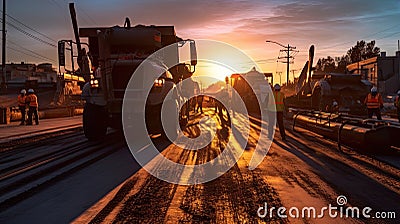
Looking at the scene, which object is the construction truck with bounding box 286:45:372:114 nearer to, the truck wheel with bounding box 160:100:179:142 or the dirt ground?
the truck wheel with bounding box 160:100:179:142

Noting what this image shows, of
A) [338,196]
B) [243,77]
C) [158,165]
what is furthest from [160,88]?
[243,77]

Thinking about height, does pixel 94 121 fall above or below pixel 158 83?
below

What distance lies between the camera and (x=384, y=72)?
218ft

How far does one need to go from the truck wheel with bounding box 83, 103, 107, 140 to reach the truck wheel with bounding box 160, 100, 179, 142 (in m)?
1.84

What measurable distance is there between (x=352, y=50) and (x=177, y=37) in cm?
9623

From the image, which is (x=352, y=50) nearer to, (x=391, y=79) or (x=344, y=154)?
(x=391, y=79)

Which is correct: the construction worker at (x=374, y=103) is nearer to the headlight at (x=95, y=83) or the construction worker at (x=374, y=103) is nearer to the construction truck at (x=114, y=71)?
the construction truck at (x=114, y=71)

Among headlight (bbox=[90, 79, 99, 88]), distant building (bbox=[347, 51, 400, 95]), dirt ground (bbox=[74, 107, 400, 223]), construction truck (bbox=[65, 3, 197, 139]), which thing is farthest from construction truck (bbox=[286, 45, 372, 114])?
distant building (bbox=[347, 51, 400, 95])

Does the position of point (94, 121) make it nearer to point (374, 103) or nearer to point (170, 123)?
point (170, 123)

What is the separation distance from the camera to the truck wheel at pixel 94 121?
43.9 feet

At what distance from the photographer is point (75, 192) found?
6.95 metres

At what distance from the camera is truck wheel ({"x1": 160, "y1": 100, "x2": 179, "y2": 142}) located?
45.2 feet

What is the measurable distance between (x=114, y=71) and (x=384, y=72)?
60772 millimetres

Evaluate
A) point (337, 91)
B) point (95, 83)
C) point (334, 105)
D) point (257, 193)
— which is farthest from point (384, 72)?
point (257, 193)
